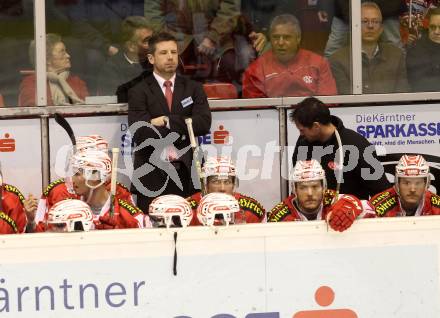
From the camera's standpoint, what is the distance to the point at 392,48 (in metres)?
9.02

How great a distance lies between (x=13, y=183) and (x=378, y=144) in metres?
2.45

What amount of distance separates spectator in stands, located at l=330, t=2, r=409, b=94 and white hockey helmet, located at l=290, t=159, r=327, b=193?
1706 millimetres

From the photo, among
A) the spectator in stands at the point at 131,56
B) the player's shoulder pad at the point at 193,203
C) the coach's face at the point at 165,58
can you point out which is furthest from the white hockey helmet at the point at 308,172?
the spectator in stands at the point at 131,56

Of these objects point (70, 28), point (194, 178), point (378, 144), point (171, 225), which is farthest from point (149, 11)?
point (171, 225)

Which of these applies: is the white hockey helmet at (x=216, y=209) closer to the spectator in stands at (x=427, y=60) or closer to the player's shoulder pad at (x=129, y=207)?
the player's shoulder pad at (x=129, y=207)

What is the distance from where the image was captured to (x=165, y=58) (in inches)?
331

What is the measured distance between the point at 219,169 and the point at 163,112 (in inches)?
38.1

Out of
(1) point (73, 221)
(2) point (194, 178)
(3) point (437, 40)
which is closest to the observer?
(1) point (73, 221)

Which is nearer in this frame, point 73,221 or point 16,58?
point 73,221

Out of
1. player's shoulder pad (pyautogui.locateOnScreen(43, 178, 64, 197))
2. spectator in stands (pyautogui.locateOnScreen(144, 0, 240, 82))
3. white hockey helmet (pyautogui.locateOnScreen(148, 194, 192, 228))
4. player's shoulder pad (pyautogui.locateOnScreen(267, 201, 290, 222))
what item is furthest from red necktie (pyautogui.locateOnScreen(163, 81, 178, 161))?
white hockey helmet (pyautogui.locateOnScreen(148, 194, 192, 228))

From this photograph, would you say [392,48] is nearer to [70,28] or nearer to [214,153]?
[214,153]

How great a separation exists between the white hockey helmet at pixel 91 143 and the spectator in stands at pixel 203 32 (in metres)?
0.95

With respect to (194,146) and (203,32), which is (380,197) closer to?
(194,146)

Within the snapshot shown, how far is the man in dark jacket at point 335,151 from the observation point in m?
7.78
